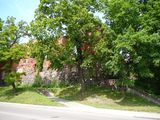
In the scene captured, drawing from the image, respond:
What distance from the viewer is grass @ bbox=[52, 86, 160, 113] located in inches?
998

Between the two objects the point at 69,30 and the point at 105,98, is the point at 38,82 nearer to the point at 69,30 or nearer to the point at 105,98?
the point at 69,30

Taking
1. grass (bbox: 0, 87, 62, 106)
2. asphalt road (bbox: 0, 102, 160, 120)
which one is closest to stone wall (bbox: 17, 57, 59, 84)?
grass (bbox: 0, 87, 62, 106)

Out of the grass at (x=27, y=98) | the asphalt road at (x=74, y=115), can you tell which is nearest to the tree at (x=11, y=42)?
the grass at (x=27, y=98)

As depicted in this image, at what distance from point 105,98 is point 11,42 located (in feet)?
53.1

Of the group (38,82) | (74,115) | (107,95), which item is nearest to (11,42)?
(38,82)

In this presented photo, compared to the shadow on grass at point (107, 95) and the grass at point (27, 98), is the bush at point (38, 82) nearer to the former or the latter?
the grass at point (27, 98)

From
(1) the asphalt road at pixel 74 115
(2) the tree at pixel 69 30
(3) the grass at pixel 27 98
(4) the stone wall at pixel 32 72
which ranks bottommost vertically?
(1) the asphalt road at pixel 74 115

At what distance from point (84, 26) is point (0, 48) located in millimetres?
13259

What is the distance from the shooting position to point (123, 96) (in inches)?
1134

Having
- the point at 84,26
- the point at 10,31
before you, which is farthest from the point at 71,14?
the point at 10,31

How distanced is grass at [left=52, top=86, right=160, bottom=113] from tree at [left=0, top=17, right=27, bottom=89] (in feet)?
23.4

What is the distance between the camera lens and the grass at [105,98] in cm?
2536

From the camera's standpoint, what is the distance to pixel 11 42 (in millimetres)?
38438

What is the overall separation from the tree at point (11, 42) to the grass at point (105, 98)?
714 centimetres
